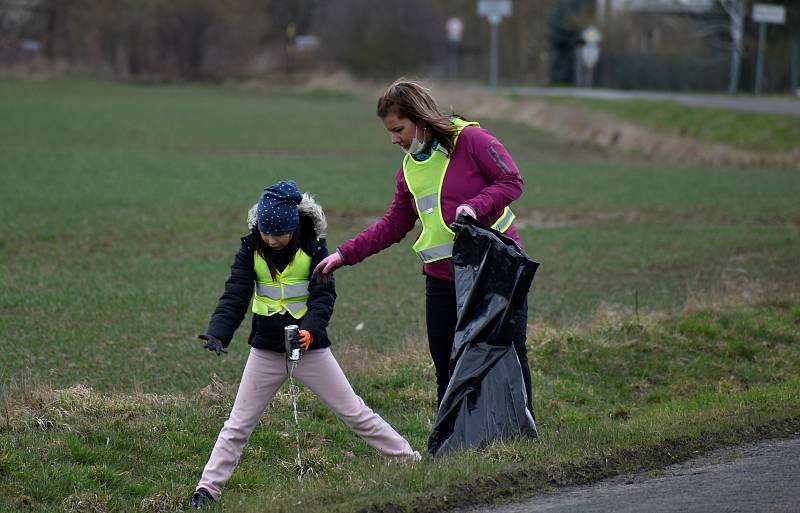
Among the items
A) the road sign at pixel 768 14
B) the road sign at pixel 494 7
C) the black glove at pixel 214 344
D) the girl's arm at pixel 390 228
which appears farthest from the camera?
the road sign at pixel 494 7

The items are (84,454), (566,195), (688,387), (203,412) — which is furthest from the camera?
(566,195)

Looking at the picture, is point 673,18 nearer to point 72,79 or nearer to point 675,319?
point 72,79

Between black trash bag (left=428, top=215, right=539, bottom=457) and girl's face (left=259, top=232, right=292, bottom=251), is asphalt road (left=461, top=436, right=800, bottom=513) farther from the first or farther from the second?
girl's face (left=259, top=232, right=292, bottom=251)

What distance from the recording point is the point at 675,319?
10.9 metres

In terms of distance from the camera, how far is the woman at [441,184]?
20.3 ft

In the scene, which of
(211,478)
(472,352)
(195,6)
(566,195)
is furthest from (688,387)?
(195,6)

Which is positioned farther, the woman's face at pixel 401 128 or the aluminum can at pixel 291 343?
the woman's face at pixel 401 128

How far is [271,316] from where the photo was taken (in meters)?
6.12

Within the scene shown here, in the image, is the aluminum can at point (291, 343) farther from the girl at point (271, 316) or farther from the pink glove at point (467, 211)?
the pink glove at point (467, 211)

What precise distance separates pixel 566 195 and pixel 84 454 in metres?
19.0

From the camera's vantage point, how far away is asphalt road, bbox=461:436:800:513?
527 centimetres

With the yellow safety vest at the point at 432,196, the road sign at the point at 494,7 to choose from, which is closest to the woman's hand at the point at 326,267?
the yellow safety vest at the point at 432,196

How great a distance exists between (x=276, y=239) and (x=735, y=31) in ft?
204

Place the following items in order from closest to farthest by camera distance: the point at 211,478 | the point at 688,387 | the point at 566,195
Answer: the point at 211,478, the point at 688,387, the point at 566,195
